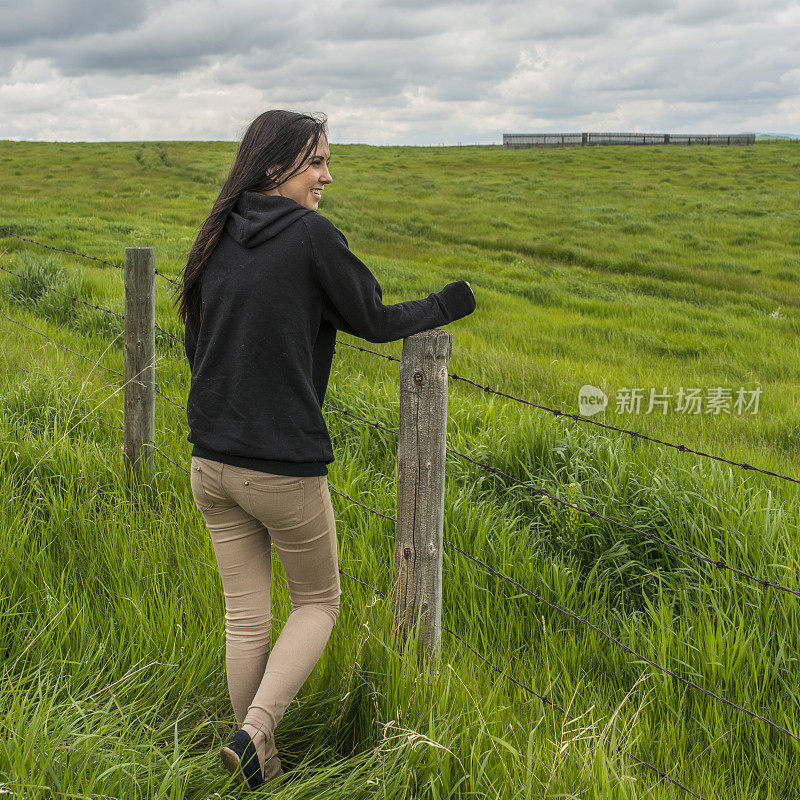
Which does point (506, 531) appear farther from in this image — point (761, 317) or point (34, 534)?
point (761, 317)

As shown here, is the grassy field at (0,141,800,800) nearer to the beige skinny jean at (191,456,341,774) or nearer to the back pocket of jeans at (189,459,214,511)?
the beige skinny jean at (191,456,341,774)

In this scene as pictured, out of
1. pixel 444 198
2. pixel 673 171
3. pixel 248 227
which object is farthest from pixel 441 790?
pixel 673 171

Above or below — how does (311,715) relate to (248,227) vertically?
below

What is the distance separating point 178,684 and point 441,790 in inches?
38.5

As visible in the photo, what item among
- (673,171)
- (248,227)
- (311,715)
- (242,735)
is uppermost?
(673,171)

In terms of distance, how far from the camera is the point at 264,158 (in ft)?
6.85

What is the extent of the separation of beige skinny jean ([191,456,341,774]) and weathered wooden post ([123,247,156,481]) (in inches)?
77.5

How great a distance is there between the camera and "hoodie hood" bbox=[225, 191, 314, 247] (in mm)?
1976

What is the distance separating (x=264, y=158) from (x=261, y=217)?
21 cm

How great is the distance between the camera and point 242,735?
2.00 metres

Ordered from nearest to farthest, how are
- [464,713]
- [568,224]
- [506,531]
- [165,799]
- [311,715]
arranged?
[165,799] < [464,713] < [311,715] < [506,531] < [568,224]

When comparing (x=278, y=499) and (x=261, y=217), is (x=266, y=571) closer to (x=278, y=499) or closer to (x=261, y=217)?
(x=278, y=499)

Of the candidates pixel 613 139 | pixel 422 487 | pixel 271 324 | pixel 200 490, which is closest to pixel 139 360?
pixel 200 490

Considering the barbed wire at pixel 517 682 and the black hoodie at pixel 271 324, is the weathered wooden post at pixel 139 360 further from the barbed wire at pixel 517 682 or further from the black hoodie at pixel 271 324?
the black hoodie at pixel 271 324
